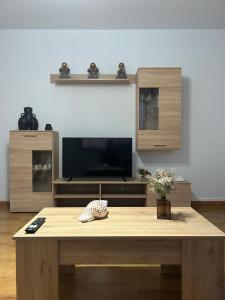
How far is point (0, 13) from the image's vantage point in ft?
12.2

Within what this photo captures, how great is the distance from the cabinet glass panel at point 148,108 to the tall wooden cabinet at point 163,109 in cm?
4

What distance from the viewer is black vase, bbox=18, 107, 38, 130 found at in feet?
13.4

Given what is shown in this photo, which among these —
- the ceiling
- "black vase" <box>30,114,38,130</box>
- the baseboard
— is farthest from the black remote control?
the baseboard

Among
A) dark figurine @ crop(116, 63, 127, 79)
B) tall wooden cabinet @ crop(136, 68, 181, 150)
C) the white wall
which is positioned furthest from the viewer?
the white wall

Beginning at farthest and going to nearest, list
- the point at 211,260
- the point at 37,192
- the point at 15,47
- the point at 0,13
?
the point at 15,47, the point at 37,192, the point at 0,13, the point at 211,260

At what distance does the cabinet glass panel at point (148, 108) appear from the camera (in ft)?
13.2

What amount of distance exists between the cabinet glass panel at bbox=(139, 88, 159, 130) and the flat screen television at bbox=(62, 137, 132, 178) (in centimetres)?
32

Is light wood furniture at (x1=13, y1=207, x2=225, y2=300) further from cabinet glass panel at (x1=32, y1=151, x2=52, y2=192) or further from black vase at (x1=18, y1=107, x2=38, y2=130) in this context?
black vase at (x1=18, y1=107, x2=38, y2=130)

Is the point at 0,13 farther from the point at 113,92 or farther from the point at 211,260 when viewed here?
the point at 211,260

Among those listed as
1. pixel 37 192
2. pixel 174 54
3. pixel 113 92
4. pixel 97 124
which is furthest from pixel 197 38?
pixel 37 192

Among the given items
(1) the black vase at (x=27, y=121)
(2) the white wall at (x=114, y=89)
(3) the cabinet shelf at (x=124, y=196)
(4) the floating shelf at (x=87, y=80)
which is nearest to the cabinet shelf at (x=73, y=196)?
(3) the cabinet shelf at (x=124, y=196)

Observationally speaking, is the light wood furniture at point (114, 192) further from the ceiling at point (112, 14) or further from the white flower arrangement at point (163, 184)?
the ceiling at point (112, 14)

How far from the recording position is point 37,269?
1495mm

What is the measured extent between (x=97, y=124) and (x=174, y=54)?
1.52 meters
